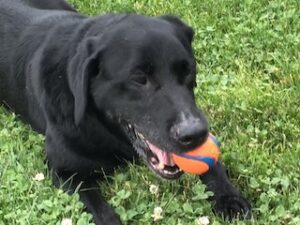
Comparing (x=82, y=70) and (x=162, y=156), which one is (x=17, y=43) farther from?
(x=162, y=156)

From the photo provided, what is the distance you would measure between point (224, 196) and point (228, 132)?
22.1 inches

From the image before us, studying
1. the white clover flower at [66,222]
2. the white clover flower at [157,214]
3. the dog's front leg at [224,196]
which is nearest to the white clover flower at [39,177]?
the white clover flower at [66,222]

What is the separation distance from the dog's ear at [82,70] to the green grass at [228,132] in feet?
1.53

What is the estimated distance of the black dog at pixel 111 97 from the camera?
9.37 feet

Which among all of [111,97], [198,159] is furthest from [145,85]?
[198,159]

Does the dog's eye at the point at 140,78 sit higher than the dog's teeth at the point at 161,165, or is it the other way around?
the dog's eye at the point at 140,78

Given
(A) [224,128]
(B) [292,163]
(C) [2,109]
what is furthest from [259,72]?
(C) [2,109]

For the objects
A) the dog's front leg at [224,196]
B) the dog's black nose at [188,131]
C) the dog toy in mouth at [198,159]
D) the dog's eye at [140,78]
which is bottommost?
the dog's front leg at [224,196]

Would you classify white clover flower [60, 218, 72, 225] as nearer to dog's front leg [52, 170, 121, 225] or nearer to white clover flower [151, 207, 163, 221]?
dog's front leg [52, 170, 121, 225]

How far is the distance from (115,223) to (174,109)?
0.61 metres

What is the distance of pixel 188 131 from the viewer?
9.07 ft

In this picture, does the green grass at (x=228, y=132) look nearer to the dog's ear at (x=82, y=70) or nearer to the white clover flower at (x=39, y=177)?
the white clover flower at (x=39, y=177)

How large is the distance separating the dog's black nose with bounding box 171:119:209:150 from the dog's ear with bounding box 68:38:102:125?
0.45m

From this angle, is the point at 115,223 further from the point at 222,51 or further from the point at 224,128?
the point at 222,51
